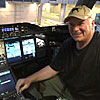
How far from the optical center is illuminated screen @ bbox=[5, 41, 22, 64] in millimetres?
1572

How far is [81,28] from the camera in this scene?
2.97 ft

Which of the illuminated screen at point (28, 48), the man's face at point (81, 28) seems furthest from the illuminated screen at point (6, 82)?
the man's face at point (81, 28)

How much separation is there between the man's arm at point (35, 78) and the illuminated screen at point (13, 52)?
2.05ft

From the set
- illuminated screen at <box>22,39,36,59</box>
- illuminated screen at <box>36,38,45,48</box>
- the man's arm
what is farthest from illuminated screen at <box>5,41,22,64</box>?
the man's arm

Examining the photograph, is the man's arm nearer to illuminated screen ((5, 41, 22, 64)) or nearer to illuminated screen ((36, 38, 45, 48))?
illuminated screen ((5, 41, 22, 64))

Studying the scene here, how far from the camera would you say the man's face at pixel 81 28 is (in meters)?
0.90

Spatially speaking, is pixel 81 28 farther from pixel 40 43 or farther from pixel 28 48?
pixel 40 43

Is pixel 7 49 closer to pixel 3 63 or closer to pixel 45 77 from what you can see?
pixel 3 63

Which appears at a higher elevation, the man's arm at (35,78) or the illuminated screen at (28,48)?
the illuminated screen at (28,48)

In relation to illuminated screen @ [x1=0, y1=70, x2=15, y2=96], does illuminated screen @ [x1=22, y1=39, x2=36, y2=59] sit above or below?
above

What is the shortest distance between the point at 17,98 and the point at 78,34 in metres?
0.82

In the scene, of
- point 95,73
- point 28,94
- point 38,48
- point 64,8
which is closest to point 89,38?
point 95,73

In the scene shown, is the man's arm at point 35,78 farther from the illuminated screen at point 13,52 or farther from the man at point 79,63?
the illuminated screen at point 13,52

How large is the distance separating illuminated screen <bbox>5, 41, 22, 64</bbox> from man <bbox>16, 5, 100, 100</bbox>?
63cm
